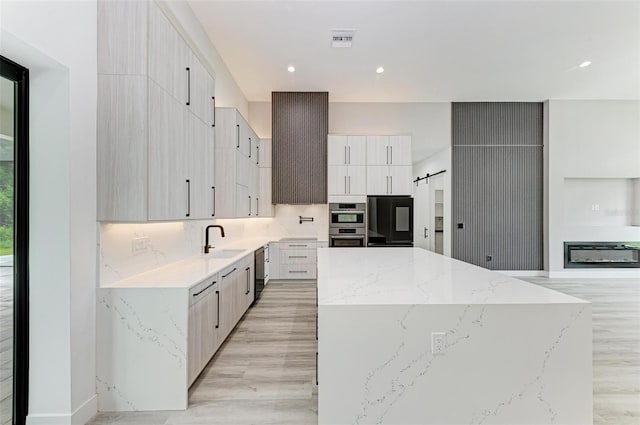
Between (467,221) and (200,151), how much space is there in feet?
17.3

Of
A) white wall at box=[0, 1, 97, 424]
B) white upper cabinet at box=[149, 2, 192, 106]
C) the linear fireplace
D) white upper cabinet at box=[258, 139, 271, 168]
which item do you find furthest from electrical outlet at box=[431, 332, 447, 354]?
the linear fireplace

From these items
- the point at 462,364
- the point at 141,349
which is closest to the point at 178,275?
the point at 141,349

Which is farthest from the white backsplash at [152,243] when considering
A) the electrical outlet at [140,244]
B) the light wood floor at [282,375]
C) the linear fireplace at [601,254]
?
the linear fireplace at [601,254]

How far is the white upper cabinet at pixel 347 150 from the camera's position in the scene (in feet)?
18.4

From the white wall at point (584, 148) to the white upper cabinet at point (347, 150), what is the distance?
144 inches

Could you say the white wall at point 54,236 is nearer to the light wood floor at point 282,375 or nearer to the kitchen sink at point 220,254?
the light wood floor at point 282,375

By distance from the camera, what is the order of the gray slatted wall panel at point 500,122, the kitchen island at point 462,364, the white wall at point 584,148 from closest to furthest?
the kitchen island at point 462,364
the white wall at point 584,148
the gray slatted wall panel at point 500,122

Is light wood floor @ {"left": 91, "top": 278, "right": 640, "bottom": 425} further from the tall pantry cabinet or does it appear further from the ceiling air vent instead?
the ceiling air vent

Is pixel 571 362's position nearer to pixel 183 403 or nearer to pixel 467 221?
pixel 183 403

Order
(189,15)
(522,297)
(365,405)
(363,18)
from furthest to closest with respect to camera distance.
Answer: (363,18) → (189,15) → (522,297) → (365,405)

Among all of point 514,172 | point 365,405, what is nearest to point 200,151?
point 365,405

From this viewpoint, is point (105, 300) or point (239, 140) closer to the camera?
point (105, 300)

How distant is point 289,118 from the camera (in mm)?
5742

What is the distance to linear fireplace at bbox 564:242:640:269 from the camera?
604 cm
